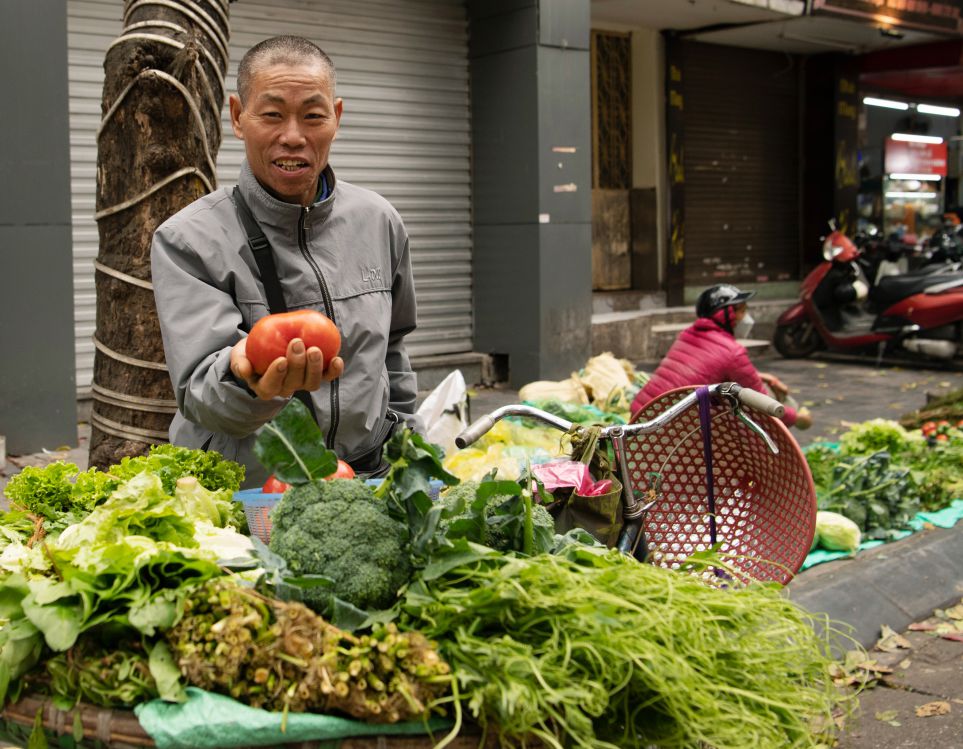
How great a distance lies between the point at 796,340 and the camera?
45.4 ft

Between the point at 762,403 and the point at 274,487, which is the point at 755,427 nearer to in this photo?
the point at 762,403

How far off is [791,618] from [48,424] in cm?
646

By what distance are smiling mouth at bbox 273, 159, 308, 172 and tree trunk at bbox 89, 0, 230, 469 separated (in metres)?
1.10

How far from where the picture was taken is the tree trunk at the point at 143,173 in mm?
3645

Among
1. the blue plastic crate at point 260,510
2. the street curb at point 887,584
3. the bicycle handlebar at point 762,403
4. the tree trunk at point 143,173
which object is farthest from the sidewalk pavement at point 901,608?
the tree trunk at point 143,173

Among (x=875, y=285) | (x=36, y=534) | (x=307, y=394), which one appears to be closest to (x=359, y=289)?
(x=307, y=394)

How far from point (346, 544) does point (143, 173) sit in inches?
91.3

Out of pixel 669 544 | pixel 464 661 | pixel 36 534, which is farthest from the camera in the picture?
pixel 669 544

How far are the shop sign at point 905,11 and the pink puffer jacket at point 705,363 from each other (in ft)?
29.1

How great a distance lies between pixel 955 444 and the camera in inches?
295

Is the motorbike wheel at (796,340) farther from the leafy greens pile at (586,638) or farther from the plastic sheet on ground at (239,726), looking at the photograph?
the plastic sheet on ground at (239,726)

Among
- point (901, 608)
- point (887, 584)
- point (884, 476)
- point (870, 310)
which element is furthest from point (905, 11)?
point (901, 608)

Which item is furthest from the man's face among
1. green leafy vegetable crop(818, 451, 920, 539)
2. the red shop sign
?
the red shop sign

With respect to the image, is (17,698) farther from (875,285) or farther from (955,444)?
(875,285)
